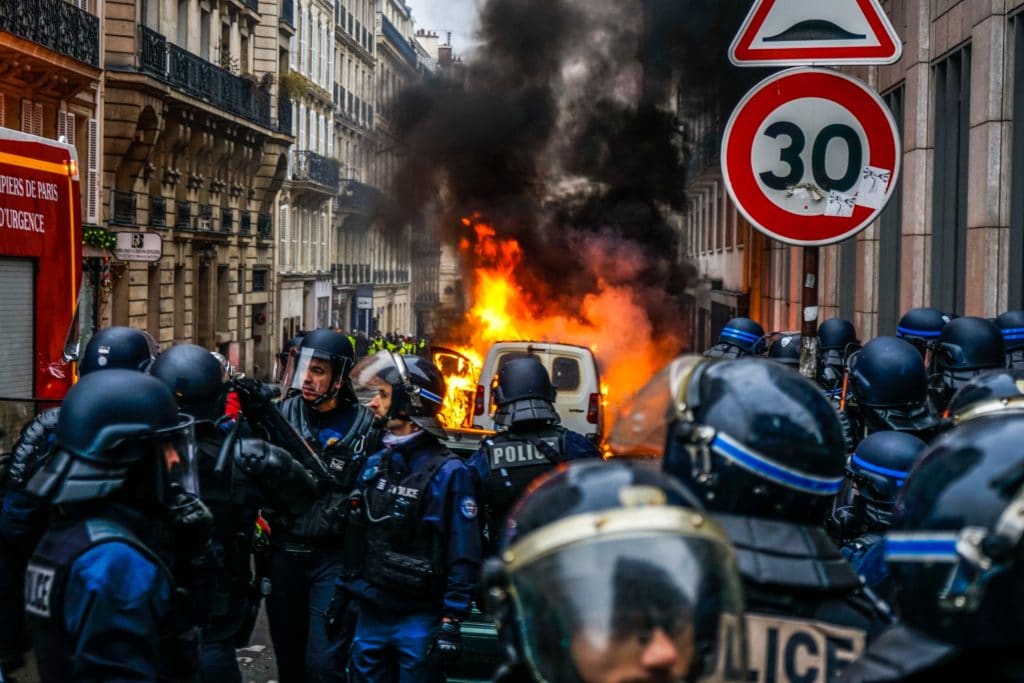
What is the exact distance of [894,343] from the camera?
5.89m

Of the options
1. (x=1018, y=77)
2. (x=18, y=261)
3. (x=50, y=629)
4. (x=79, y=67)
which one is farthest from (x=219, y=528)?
(x=79, y=67)

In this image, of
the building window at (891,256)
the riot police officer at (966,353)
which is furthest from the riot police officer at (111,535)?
the building window at (891,256)

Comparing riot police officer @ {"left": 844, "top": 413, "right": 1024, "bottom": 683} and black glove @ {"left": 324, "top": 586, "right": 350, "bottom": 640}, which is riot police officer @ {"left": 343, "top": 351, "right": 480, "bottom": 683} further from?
riot police officer @ {"left": 844, "top": 413, "right": 1024, "bottom": 683}

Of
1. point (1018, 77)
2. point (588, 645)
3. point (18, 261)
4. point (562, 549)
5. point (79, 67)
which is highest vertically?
point (79, 67)

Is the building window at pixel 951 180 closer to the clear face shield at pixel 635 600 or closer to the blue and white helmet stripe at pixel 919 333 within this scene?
the blue and white helmet stripe at pixel 919 333

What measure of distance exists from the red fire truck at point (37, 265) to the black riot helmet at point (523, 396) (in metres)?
2.95

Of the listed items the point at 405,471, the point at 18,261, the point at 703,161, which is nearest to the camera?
the point at 405,471

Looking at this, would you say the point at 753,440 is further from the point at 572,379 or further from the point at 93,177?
the point at 93,177

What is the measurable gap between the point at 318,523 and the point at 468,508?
2.62 ft

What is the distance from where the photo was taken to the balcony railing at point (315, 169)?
151 ft

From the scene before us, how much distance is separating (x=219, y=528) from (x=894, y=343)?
303 cm

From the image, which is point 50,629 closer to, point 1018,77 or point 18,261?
point 18,261

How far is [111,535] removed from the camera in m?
3.00

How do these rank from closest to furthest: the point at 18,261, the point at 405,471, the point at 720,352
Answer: the point at 405,471, the point at 18,261, the point at 720,352
